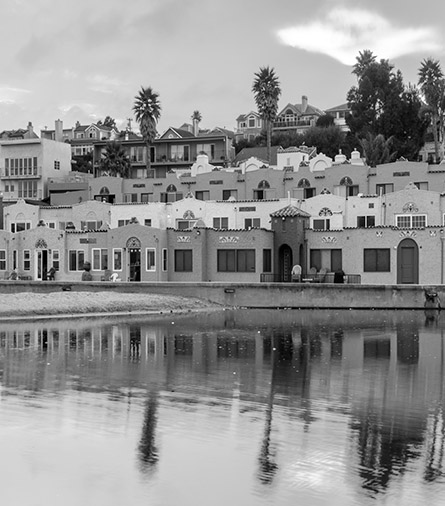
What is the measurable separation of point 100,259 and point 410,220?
24.5 metres

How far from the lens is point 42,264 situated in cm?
7406

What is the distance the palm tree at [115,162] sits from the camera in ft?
386

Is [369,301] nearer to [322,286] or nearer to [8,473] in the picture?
[322,286]

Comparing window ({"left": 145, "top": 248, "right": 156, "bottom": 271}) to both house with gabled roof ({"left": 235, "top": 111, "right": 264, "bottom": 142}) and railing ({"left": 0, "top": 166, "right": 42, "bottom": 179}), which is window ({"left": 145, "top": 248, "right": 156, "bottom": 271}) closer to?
railing ({"left": 0, "top": 166, "right": 42, "bottom": 179})

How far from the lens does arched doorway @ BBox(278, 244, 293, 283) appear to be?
67938 millimetres

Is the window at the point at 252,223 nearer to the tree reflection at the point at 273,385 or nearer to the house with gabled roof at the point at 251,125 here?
the tree reflection at the point at 273,385

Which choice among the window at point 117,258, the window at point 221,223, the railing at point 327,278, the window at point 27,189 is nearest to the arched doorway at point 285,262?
the railing at point 327,278

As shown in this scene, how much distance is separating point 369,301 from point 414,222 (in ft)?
44.3

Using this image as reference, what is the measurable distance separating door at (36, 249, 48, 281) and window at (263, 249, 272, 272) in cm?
1853

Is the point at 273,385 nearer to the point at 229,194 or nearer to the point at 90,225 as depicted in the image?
the point at 90,225

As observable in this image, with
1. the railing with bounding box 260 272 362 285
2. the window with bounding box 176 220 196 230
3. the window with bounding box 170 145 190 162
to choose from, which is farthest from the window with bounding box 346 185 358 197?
the window with bounding box 170 145 190 162

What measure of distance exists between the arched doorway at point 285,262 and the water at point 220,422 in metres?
28.7

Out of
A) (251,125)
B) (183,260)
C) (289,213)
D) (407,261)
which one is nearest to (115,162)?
(183,260)

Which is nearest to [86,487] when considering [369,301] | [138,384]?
[138,384]
